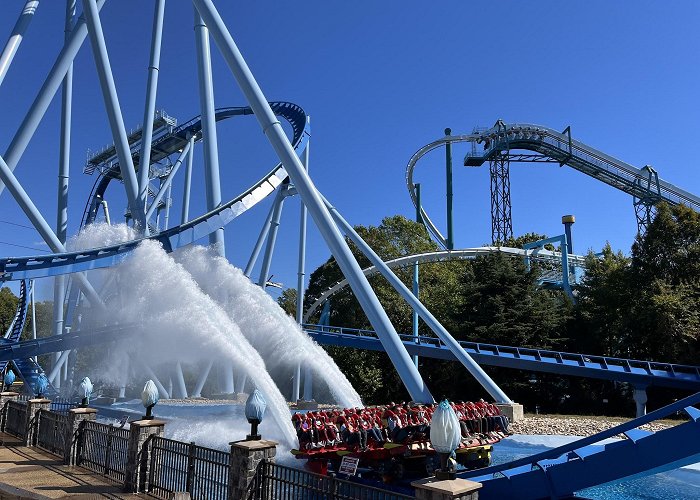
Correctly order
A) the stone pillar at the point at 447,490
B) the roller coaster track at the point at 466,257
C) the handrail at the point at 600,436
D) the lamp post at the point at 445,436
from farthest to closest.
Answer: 1. the roller coaster track at the point at 466,257
2. the handrail at the point at 600,436
3. the lamp post at the point at 445,436
4. the stone pillar at the point at 447,490

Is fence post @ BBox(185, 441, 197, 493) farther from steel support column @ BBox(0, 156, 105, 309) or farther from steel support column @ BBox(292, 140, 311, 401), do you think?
steel support column @ BBox(292, 140, 311, 401)

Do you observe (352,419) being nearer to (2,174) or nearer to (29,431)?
(29,431)

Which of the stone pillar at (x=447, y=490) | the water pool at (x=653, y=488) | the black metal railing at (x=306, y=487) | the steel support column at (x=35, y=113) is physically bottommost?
the water pool at (x=653, y=488)

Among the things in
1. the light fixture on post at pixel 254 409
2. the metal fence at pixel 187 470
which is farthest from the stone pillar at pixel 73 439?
the light fixture on post at pixel 254 409

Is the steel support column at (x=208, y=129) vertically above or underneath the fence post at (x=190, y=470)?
above

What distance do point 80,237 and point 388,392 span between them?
18457mm

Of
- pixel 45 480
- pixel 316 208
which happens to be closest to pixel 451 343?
pixel 316 208

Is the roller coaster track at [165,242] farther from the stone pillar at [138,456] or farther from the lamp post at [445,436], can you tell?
the lamp post at [445,436]

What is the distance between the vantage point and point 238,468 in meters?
7.11

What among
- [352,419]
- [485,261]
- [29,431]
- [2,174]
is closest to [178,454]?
[352,419]

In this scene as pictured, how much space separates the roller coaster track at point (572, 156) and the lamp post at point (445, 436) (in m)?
35.3

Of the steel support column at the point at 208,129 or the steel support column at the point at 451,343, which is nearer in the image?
the steel support column at the point at 451,343

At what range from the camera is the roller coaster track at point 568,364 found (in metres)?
21.7

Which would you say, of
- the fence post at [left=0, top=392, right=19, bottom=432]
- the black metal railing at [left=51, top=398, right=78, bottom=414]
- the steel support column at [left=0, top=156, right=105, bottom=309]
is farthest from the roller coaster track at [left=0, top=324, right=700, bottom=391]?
the fence post at [left=0, top=392, right=19, bottom=432]
